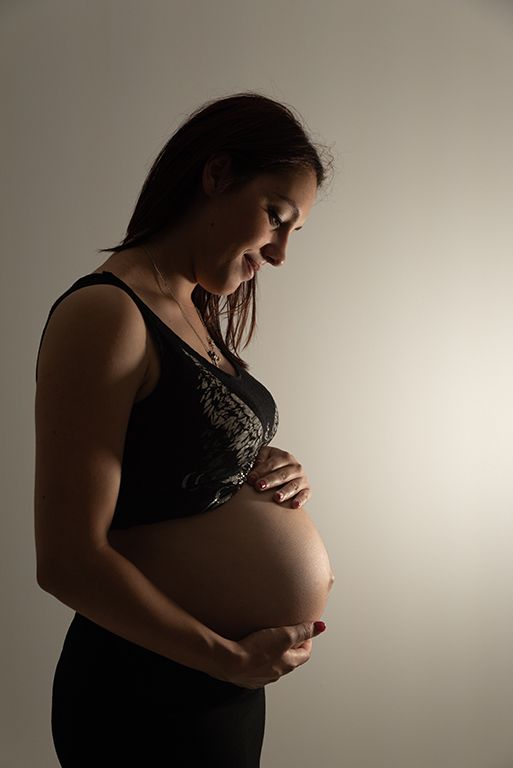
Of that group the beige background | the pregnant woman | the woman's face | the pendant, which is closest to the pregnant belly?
the pregnant woman

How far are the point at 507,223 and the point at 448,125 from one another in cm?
28

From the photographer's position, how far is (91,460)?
845mm

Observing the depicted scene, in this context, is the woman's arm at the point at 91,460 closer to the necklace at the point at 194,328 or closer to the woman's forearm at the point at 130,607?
the woman's forearm at the point at 130,607

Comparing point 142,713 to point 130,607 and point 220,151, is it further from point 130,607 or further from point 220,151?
point 220,151

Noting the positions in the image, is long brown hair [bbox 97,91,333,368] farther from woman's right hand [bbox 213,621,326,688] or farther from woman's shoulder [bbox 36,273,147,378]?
woman's right hand [bbox 213,621,326,688]

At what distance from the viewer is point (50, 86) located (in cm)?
178

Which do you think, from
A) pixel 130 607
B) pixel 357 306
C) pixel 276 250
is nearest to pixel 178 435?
pixel 130 607

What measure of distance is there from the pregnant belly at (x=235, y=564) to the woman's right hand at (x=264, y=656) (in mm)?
30

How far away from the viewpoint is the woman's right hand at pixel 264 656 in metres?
0.95

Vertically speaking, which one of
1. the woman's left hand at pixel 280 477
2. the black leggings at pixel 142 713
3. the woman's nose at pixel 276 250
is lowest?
the black leggings at pixel 142 713

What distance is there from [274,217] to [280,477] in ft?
1.10

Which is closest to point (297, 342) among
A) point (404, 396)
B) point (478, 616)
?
point (404, 396)

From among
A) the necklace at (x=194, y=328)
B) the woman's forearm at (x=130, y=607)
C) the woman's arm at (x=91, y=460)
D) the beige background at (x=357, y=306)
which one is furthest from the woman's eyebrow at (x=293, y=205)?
the beige background at (x=357, y=306)

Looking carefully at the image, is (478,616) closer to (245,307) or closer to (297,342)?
(297,342)
